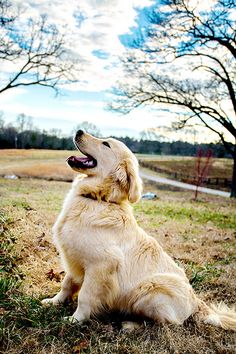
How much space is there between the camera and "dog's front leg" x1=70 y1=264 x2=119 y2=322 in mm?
3258

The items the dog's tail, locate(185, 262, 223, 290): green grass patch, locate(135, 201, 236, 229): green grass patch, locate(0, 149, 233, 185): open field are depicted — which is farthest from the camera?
locate(0, 149, 233, 185): open field

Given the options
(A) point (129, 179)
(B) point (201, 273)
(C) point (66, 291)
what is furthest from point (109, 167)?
(B) point (201, 273)

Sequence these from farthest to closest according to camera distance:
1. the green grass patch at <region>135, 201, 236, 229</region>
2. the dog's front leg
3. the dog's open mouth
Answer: the green grass patch at <region>135, 201, 236, 229</region>
the dog's open mouth
the dog's front leg

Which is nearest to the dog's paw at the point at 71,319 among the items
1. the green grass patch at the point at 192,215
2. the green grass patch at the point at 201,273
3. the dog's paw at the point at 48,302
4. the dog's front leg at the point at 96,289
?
the dog's front leg at the point at 96,289

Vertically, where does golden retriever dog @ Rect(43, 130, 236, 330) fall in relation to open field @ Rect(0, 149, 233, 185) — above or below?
above

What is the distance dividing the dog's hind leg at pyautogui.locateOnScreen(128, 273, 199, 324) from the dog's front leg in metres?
0.26

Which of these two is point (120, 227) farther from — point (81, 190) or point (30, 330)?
point (30, 330)

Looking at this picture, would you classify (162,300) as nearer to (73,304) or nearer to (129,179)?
(73,304)

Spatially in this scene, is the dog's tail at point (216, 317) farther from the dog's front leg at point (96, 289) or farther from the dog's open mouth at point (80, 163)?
the dog's open mouth at point (80, 163)

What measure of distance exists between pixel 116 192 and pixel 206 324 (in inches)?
64.9

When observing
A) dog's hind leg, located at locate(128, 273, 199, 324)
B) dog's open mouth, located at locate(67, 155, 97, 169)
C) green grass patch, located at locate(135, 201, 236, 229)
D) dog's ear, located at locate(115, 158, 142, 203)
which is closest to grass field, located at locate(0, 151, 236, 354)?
dog's hind leg, located at locate(128, 273, 199, 324)

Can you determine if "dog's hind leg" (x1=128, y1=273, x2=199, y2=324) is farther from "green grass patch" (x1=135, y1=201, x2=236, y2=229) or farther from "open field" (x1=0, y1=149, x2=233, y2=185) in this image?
"open field" (x1=0, y1=149, x2=233, y2=185)

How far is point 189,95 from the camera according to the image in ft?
61.8

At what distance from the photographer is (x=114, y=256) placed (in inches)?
130
